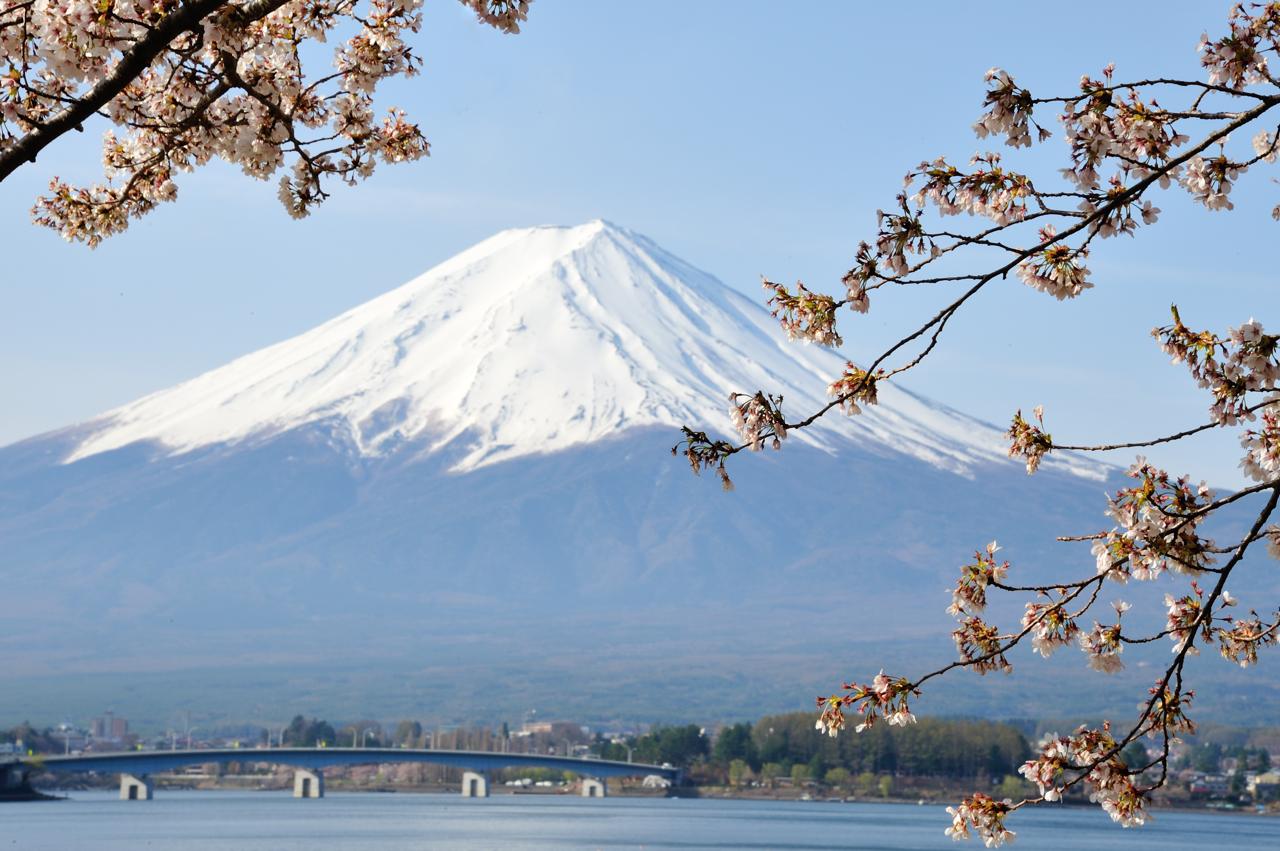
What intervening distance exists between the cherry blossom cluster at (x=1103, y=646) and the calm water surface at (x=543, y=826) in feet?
152

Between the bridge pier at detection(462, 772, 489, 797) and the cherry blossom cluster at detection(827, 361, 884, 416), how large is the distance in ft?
327

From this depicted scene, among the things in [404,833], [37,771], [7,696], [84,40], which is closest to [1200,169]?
[84,40]

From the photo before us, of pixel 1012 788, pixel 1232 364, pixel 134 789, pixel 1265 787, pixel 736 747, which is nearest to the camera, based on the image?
pixel 1232 364

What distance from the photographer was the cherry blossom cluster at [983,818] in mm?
5270

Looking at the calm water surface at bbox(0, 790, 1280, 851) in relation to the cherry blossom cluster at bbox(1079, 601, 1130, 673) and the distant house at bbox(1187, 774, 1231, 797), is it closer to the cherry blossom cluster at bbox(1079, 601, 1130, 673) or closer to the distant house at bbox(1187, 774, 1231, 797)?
the distant house at bbox(1187, 774, 1231, 797)

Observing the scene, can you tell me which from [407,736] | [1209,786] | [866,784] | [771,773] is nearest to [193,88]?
[866,784]

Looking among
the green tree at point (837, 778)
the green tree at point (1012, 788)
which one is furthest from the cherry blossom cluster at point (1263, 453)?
the green tree at point (837, 778)

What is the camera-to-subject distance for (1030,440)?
18.2 feet

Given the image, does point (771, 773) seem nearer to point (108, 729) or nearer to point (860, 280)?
point (108, 729)

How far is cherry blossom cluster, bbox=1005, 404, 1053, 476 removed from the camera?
18.0ft

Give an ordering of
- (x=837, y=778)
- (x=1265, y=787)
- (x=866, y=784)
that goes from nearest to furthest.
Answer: (x=1265, y=787) → (x=866, y=784) → (x=837, y=778)

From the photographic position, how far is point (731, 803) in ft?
330

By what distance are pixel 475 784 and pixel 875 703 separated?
101 m

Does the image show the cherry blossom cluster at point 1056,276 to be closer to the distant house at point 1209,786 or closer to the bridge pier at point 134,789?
the bridge pier at point 134,789
